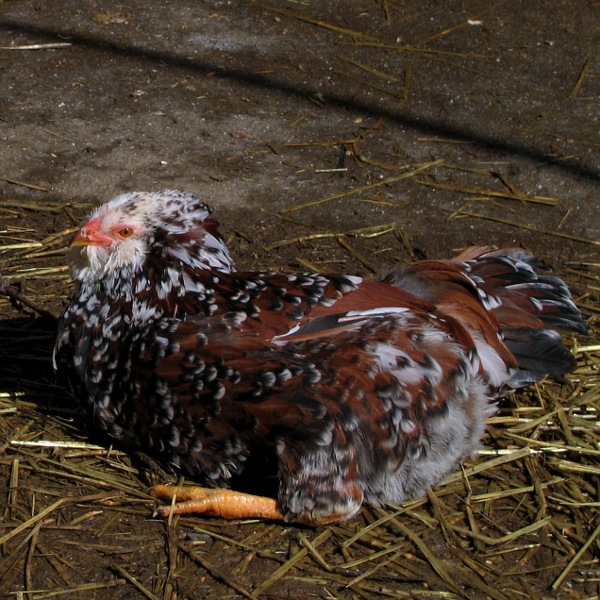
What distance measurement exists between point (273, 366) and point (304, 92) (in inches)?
121

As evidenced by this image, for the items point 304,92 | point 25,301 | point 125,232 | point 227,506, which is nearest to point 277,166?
point 304,92

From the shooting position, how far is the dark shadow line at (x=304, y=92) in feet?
17.5

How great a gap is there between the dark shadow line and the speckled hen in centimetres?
200

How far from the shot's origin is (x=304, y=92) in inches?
230

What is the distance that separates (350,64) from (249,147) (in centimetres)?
112

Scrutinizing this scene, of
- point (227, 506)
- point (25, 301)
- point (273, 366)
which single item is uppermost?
point (273, 366)

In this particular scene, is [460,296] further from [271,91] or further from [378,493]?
[271,91]

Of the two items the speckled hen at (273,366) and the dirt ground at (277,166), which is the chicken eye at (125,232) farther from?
the dirt ground at (277,166)

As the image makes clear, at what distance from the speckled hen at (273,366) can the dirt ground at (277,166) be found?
18 centimetres

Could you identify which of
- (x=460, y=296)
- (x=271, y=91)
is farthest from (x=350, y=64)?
(x=460, y=296)

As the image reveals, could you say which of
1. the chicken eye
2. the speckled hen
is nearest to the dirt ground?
the speckled hen

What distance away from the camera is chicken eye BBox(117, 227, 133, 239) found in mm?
3449

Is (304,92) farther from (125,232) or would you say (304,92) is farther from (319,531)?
(319,531)

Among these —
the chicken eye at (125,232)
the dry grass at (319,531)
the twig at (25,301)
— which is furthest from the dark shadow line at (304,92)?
the chicken eye at (125,232)
